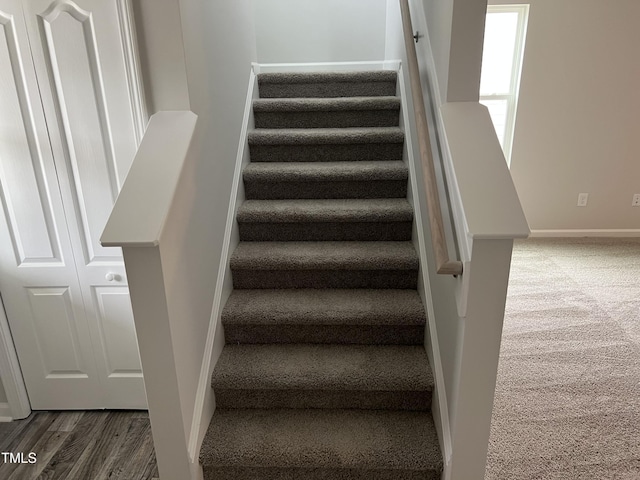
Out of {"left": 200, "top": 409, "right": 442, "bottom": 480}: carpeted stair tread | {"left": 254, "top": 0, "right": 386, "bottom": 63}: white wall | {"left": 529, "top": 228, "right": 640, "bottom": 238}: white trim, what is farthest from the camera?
{"left": 529, "top": 228, "right": 640, "bottom": 238}: white trim

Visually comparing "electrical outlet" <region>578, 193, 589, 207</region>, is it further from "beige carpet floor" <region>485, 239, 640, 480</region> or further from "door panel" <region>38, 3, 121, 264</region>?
"door panel" <region>38, 3, 121, 264</region>

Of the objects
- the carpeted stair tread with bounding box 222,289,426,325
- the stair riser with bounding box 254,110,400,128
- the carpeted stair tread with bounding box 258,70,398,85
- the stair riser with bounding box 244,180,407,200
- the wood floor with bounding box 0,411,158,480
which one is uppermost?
the carpeted stair tread with bounding box 258,70,398,85

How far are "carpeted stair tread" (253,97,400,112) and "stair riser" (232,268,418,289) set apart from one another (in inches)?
43.4

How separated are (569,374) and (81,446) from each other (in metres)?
2.51

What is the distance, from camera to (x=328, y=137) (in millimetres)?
2623

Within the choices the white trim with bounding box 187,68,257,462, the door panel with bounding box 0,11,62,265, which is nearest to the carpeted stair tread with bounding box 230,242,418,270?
the white trim with bounding box 187,68,257,462

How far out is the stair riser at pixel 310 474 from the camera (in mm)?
1695

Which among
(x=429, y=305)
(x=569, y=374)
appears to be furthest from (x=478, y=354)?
(x=569, y=374)

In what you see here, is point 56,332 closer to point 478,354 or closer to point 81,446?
point 81,446

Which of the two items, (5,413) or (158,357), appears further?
(5,413)

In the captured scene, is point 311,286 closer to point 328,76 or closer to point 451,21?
point 451,21

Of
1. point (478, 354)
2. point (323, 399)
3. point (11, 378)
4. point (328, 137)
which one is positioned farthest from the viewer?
point (328, 137)

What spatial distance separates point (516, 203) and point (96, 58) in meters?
1.71

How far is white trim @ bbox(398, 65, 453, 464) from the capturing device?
5.45ft
